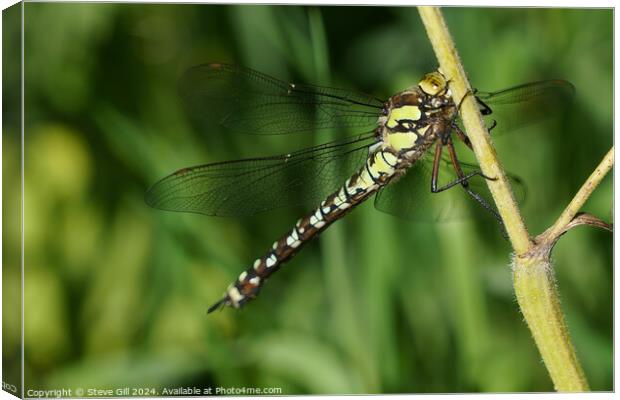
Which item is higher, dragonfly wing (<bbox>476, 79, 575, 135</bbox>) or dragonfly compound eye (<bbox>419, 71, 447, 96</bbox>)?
dragonfly wing (<bbox>476, 79, 575, 135</bbox>)

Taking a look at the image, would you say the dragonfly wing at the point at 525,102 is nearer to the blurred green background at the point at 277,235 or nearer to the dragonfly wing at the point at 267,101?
the blurred green background at the point at 277,235

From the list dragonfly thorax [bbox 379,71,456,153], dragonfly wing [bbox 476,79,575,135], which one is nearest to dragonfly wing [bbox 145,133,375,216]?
dragonfly thorax [bbox 379,71,456,153]

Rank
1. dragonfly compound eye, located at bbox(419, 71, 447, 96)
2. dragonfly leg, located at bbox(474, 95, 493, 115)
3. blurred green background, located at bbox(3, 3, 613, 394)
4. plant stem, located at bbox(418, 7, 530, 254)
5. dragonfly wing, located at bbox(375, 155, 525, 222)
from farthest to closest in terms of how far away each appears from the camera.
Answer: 1. blurred green background, located at bbox(3, 3, 613, 394)
2. dragonfly wing, located at bbox(375, 155, 525, 222)
3. dragonfly leg, located at bbox(474, 95, 493, 115)
4. dragonfly compound eye, located at bbox(419, 71, 447, 96)
5. plant stem, located at bbox(418, 7, 530, 254)

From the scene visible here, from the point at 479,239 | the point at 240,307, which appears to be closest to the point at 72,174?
the point at 240,307

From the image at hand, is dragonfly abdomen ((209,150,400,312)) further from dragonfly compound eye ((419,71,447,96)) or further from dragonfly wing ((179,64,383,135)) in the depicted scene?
dragonfly compound eye ((419,71,447,96))

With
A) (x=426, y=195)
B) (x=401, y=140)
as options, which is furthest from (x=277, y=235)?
(x=401, y=140)

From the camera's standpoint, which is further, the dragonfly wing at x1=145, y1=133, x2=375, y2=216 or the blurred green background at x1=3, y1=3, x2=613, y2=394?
the blurred green background at x1=3, y1=3, x2=613, y2=394

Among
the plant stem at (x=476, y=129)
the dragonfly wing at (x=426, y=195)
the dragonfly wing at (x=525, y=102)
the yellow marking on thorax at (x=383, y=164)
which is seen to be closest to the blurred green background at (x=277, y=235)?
the dragonfly wing at (x=426, y=195)

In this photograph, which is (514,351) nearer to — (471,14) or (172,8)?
(471,14)
